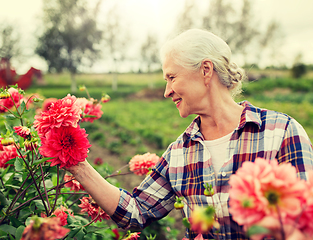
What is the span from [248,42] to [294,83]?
21.5ft

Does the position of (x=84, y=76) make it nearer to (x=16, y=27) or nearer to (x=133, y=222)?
(x=16, y=27)

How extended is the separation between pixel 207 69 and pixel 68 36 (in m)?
22.1

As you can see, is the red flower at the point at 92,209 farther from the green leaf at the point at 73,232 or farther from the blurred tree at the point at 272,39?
the blurred tree at the point at 272,39

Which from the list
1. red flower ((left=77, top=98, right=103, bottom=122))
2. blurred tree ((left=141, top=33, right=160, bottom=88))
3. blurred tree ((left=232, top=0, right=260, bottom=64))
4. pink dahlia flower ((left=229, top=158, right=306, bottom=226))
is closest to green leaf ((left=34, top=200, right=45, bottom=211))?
red flower ((left=77, top=98, right=103, bottom=122))

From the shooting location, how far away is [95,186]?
1116 millimetres

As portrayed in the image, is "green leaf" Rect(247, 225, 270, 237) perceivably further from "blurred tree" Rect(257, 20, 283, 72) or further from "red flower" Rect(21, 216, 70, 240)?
"blurred tree" Rect(257, 20, 283, 72)

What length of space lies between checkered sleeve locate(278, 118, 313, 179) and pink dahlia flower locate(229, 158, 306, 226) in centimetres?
61

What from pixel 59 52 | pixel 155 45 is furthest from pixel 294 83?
pixel 59 52

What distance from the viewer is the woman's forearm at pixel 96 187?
1.07 metres

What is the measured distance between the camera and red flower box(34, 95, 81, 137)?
857 millimetres

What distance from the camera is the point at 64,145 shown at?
89cm

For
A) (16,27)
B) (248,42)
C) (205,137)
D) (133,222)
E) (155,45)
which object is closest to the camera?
(133,222)

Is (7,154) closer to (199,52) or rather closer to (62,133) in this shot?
(62,133)

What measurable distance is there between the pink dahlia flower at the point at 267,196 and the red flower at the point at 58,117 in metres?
0.64
